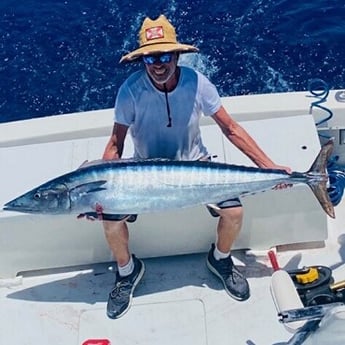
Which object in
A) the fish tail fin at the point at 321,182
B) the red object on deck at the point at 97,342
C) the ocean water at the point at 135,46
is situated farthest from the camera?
the ocean water at the point at 135,46

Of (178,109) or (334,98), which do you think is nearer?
(178,109)

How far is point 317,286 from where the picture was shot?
10.7 ft

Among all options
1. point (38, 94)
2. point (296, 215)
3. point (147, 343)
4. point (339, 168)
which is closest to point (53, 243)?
point (147, 343)

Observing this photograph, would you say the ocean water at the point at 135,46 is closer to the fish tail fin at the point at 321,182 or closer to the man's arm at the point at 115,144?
the man's arm at the point at 115,144

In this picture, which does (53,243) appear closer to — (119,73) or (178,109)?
(178,109)

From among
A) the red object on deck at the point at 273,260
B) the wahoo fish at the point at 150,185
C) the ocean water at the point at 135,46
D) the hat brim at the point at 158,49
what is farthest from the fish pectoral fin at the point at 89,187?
the ocean water at the point at 135,46

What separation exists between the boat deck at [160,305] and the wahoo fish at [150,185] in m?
0.59

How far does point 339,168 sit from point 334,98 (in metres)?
0.37

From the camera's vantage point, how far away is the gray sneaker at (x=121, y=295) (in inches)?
134

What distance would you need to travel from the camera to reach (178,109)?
3168 millimetres

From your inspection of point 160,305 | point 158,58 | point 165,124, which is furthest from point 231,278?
point 158,58

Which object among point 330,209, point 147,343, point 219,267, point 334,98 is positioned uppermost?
point 334,98

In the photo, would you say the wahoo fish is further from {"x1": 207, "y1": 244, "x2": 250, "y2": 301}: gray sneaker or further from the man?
{"x1": 207, "y1": 244, "x2": 250, "y2": 301}: gray sneaker

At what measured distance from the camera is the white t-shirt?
313cm
